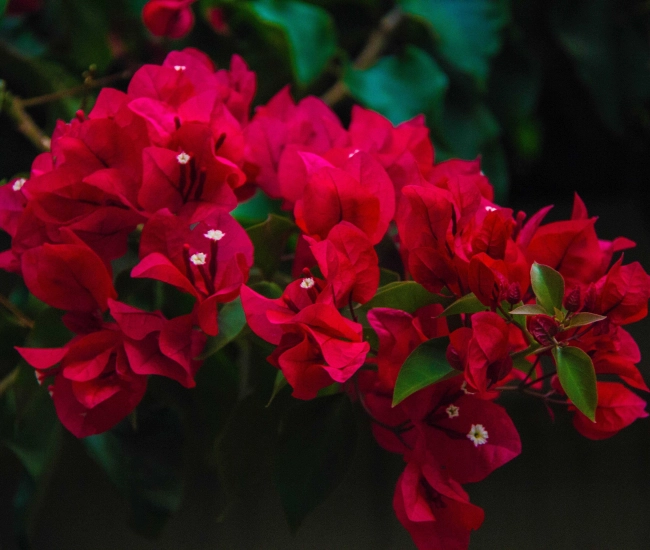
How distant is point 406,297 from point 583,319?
9 centimetres

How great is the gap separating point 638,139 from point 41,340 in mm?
1086

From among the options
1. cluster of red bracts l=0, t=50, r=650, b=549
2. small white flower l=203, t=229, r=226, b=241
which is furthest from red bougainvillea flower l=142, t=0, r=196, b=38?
small white flower l=203, t=229, r=226, b=241

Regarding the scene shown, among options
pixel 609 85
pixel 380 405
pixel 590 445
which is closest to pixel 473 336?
pixel 380 405

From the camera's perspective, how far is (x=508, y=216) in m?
Answer: 0.35

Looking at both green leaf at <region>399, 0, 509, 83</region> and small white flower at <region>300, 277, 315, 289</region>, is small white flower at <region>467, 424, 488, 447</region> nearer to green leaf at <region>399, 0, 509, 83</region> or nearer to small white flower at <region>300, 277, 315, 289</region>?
small white flower at <region>300, 277, 315, 289</region>

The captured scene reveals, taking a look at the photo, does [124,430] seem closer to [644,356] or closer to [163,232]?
[163,232]

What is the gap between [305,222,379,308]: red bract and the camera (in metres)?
0.31

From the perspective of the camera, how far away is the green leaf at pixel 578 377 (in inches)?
11.0

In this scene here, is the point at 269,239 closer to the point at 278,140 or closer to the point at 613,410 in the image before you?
the point at 278,140

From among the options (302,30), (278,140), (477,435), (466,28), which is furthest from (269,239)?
(466,28)

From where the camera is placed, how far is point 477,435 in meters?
0.31

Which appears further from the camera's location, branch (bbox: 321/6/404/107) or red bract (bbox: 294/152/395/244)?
branch (bbox: 321/6/404/107)

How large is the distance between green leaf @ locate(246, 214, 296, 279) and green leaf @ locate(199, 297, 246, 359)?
0.16 feet

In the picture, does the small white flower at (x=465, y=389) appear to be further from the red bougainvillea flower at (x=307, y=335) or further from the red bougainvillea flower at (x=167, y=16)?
the red bougainvillea flower at (x=167, y=16)
